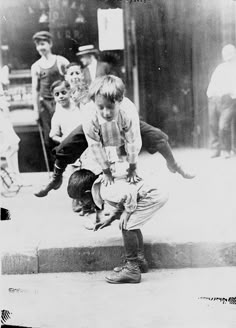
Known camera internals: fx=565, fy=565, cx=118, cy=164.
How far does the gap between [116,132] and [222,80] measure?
967 millimetres

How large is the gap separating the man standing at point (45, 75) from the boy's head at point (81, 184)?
1.55 ft

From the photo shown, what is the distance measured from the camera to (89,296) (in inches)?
159

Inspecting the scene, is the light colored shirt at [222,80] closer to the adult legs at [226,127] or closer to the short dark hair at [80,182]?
the adult legs at [226,127]

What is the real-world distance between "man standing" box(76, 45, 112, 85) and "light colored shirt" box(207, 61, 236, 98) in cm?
82

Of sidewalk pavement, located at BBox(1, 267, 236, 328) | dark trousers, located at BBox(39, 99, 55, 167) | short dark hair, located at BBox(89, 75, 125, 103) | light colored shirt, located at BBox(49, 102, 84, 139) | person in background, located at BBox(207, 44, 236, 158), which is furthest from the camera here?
dark trousers, located at BBox(39, 99, 55, 167)

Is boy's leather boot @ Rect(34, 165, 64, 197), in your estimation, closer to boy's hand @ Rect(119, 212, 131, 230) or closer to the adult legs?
boy's hand @ Rect(119, 212, 131, 230)

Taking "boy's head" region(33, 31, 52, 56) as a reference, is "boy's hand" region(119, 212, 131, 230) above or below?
below

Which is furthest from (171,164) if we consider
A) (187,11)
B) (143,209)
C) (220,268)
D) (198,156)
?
(187,11)

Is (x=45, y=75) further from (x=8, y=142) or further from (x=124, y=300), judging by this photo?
(x=124, y=300)

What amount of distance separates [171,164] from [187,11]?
1.20 m

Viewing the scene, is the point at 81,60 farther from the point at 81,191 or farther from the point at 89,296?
the point at 89,296

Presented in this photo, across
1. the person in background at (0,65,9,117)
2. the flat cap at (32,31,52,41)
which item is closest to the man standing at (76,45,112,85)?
the flat cap at (32,31,52,41)

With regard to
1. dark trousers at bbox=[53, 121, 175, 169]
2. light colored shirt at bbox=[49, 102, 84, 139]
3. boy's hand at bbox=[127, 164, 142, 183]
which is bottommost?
boy's hand at bbox=[127, 164, 142, 183]

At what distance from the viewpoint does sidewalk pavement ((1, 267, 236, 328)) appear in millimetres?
3711
